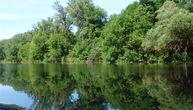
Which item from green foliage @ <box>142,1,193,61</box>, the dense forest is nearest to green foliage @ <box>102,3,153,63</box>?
the dense forest

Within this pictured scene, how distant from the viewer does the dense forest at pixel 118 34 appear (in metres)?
64.3

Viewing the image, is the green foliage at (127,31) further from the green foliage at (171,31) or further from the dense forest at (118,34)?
the green foliage at (171,31)

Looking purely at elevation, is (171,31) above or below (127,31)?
below

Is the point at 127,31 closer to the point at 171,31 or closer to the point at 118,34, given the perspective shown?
the point at 118,34

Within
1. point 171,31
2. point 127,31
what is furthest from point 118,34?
point 171,31

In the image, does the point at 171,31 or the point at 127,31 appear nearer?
the point at 171,31

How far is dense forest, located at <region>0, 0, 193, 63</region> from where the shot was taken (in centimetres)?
6431

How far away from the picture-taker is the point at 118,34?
8444 cm

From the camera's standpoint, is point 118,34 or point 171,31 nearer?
point 171,31

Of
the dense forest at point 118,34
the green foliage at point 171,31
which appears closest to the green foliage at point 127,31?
the dense forest at point 118,34

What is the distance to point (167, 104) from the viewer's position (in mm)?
17703

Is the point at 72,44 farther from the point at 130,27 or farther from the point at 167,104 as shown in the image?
the point at 167,104

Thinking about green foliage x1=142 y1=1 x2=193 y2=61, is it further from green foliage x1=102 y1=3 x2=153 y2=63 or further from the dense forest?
green foliage x1=102 y1=3 x2=153 y2=63

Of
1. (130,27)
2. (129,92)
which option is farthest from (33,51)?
(129,92)
